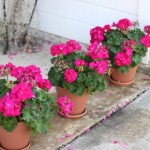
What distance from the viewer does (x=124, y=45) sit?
4.23m

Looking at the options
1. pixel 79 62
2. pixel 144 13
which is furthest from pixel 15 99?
pixel 144 13

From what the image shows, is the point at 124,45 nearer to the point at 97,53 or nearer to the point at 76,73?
the point at 97,53

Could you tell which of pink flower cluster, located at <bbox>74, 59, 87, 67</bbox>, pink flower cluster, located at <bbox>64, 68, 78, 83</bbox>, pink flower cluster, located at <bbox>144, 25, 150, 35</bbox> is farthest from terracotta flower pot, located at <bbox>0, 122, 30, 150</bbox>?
pink flower cluster, located at <bbox>144, 25, 150, 35</bbox>

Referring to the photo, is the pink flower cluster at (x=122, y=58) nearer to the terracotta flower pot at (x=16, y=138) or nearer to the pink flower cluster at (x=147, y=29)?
the pink flower cluster at (x=147, y=29)

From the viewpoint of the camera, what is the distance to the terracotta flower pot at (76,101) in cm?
386

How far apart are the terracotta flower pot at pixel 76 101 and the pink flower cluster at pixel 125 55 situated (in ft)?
1.64

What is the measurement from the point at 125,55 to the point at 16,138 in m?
1.30

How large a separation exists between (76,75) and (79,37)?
152cm

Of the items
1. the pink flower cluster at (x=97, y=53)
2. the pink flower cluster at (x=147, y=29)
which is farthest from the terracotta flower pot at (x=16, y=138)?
the pink flower cluster at (x=147, y=29)

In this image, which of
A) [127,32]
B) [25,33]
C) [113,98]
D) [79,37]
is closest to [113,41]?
[127,32]

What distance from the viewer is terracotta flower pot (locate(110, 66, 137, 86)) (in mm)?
4430

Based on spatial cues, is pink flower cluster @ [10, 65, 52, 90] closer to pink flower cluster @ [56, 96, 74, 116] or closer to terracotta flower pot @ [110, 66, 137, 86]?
pink flower cluster @ [56, 96, 74, 116]

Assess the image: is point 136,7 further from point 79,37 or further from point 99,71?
point 99,71

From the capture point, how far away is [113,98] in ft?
14.0
